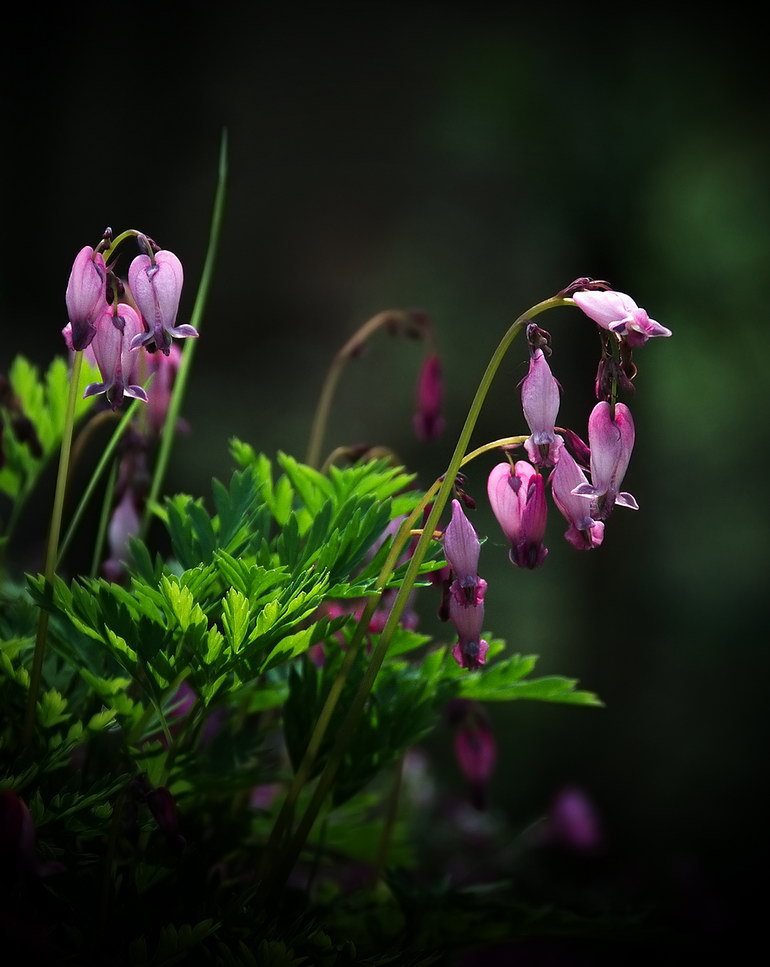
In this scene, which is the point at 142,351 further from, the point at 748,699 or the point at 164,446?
the point at 748,699

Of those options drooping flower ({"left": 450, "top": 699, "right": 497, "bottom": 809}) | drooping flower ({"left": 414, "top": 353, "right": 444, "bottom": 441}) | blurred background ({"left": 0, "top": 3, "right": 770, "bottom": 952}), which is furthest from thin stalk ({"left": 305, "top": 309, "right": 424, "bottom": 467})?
blurred background ({"left": 0, "top": 3, "right": 770, "bottom": 952})

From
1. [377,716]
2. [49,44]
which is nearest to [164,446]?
[377,716]

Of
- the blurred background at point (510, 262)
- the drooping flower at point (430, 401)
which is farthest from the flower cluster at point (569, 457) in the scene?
the blurred background at point (510, 262)

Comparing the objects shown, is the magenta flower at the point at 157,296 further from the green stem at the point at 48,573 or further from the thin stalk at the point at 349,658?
the thin stalk at the point at 349,658

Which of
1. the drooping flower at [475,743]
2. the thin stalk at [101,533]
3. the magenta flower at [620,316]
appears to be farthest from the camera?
the drooping flower at [475,743]

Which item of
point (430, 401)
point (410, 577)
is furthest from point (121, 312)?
point (430, 401)

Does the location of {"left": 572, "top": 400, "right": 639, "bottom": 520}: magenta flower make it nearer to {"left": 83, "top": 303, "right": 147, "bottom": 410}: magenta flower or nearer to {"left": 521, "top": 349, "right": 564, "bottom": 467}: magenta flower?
{"left": 521, "top": 349, "right": 564, "bottom": 467}: magenta flower
